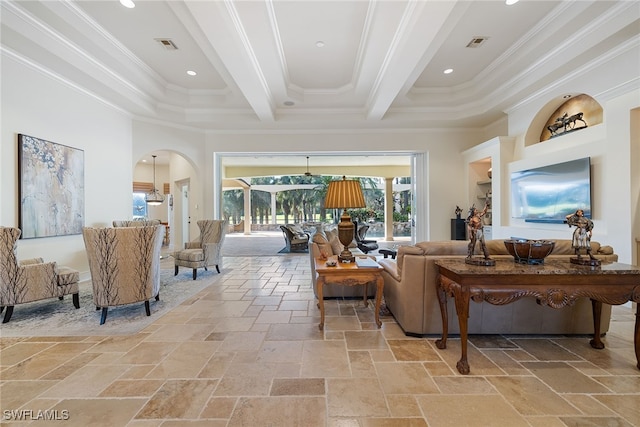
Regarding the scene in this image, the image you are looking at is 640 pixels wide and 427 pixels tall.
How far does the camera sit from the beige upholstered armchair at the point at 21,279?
9.52ft

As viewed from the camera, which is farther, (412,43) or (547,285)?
(412,43)

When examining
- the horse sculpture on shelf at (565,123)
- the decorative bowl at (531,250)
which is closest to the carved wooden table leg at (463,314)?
the decorative bowl at (531,250)

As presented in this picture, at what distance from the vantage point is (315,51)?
13.2ft

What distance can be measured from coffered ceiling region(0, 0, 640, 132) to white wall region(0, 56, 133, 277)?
0.78 feet

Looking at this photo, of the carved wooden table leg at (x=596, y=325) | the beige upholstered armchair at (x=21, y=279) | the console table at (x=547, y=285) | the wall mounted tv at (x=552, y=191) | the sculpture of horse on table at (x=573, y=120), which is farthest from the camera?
the sculpture of horse on table at (x=573, y=120)

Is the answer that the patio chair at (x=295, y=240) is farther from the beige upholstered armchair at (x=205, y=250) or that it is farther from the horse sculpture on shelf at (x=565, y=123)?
the horse sculpture on shelf at (x=565, y=123)

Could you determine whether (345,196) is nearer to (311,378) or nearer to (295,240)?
(311,378)

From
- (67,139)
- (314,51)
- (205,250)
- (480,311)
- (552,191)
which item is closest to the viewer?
(480,311)

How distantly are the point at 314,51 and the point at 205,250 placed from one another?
366cm

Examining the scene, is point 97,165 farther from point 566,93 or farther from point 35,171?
point 566,93

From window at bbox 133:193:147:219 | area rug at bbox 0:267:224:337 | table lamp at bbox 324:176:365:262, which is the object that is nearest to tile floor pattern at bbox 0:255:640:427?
area rug at bbox 0:267:224:337

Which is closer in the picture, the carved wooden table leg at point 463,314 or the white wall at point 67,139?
the carved wooden table leg at point 463,314

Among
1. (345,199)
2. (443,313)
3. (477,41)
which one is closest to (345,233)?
(345,199)

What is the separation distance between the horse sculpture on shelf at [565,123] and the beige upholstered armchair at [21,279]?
22.5 feet
